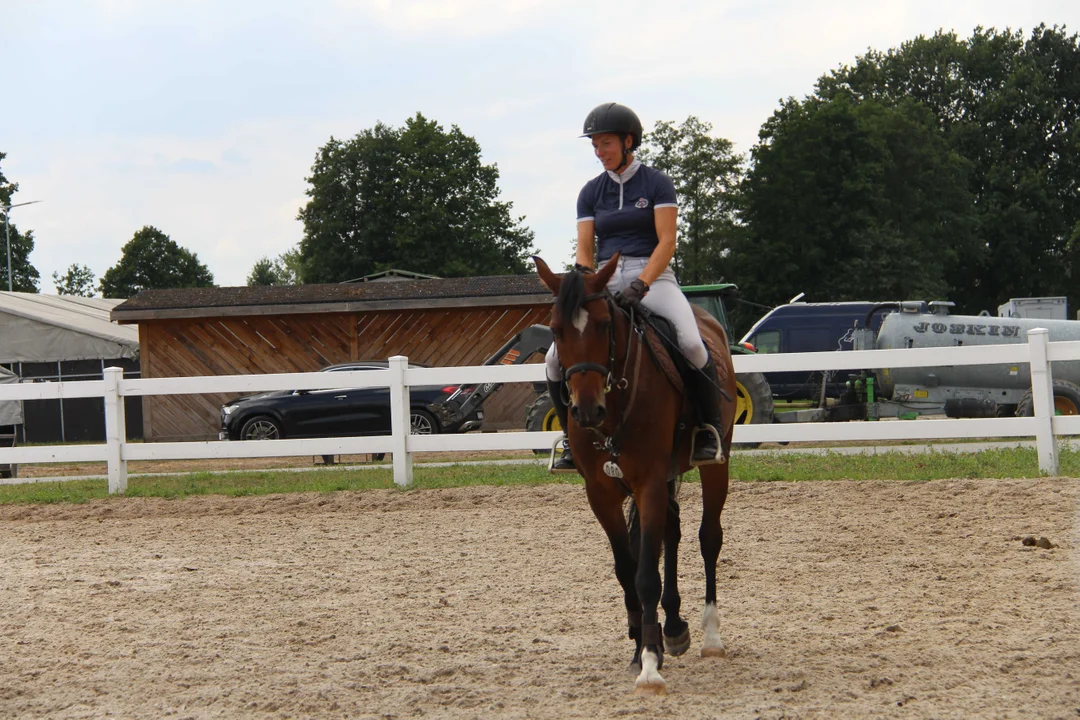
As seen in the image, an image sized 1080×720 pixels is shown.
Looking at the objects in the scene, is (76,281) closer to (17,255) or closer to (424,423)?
(17,255)

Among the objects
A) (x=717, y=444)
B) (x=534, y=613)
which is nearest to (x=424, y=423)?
(x=534, y=613)

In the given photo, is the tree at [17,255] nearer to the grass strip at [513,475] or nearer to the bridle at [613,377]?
the grass strip at [513,475]

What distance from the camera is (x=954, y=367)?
59.5 feet

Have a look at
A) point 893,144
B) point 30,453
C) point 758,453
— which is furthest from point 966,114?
point 30,453

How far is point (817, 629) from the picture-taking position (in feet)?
18.0

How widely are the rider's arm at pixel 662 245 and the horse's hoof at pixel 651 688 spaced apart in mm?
1768

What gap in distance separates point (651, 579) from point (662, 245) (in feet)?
5.05

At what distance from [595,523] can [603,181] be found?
4.23 m

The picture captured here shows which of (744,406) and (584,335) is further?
(744,406)

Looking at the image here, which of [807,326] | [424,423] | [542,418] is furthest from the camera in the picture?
[807,326]

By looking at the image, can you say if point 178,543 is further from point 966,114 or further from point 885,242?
point 966,114

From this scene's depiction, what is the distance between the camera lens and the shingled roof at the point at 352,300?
930 inches

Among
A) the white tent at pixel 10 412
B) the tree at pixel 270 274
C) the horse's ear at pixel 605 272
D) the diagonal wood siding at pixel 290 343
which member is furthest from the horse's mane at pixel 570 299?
the tree at pixel 270 274

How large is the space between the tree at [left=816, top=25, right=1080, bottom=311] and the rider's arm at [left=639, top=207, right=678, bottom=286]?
50.2 meters
